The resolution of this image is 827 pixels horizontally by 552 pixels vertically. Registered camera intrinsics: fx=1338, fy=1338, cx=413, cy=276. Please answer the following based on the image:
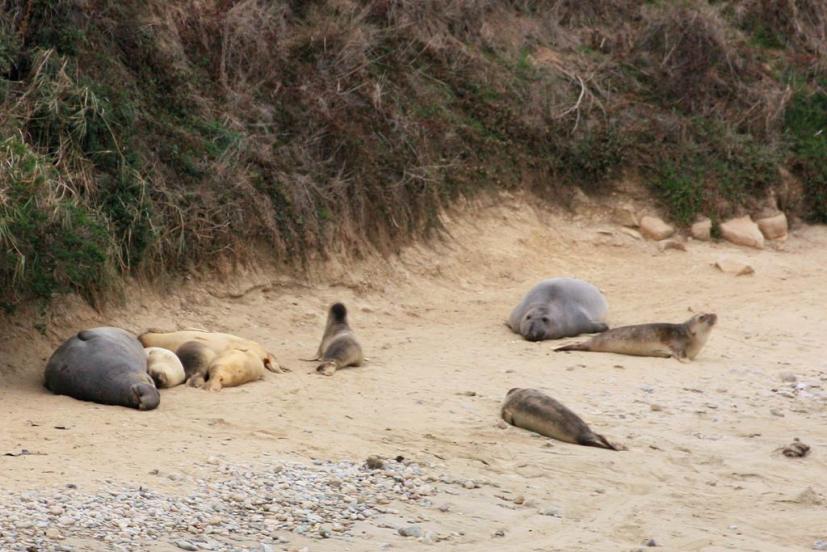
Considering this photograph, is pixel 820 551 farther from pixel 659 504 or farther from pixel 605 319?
pixel 605 319

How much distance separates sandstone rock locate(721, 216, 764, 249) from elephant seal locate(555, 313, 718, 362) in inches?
181

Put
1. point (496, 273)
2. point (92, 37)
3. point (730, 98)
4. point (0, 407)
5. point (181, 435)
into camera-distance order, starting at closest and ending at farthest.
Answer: point (181, 435), point (0, 407), point (92, 37), point (496, 273), point (730, 98)

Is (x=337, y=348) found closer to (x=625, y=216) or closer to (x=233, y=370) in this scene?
(x=233, y=370)

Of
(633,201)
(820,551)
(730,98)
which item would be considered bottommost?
(820,551)

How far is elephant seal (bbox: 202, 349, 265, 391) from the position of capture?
30.6 ft

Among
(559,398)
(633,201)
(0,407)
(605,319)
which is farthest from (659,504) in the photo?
(633,201)

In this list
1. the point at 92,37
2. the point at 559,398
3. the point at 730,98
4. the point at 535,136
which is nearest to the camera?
the point at 559,398

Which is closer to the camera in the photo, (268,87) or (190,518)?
(190,518)

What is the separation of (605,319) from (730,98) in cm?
648

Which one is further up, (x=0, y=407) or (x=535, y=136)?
(x=535, y=136)

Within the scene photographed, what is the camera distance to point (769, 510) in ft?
23.8

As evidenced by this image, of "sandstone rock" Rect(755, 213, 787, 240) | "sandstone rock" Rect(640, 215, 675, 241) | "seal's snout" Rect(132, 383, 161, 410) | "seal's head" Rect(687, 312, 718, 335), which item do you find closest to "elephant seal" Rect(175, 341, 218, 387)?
"seal's snout" Rect(132, 383, 161, 410)

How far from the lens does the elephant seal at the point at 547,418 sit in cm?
830

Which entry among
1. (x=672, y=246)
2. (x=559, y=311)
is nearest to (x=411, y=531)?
(x=559, y=311)
